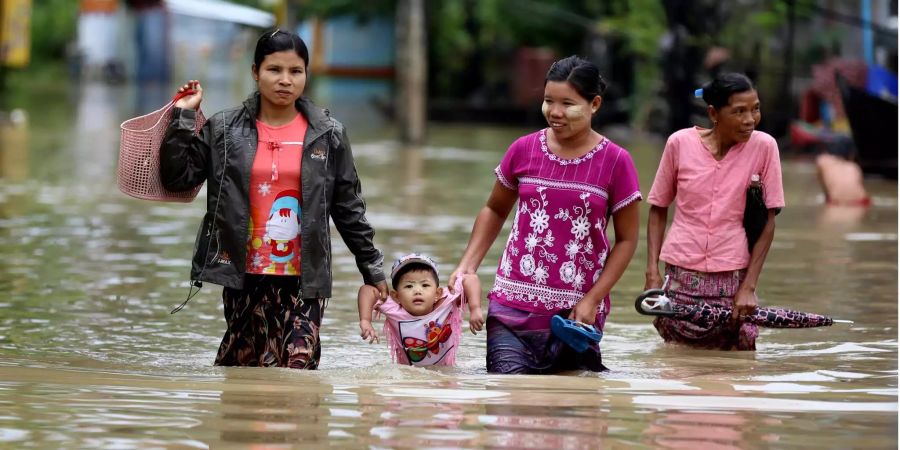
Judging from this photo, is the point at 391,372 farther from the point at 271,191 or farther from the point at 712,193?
the point at 712,193

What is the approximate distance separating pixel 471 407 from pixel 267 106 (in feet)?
4.64

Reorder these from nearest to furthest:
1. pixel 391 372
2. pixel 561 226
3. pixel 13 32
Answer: pixel 561 226 → pixel 391 372 → pixel 13 32

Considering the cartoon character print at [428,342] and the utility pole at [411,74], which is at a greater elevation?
the utility pole at [411,74]

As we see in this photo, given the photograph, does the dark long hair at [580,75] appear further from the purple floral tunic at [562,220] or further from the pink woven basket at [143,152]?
the pink woven basket at [143,152]

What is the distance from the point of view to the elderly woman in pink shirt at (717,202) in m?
6.74

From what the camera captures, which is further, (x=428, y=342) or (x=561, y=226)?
(x=428, y=342)

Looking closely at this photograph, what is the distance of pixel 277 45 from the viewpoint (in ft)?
19.6

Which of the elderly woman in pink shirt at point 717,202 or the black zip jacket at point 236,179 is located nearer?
the black zip jacket at point 236,179

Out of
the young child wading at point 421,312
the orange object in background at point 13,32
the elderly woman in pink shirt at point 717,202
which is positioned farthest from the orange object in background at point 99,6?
the young child wading at point 421,312

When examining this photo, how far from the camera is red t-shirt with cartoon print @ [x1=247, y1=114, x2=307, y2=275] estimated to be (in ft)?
19.4

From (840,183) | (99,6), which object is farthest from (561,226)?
(99,6)

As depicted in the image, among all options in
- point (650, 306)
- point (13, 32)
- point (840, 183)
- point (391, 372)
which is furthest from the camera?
point (13, 32)

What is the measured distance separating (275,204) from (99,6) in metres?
64.3

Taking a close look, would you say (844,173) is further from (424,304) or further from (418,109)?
(418,109)
